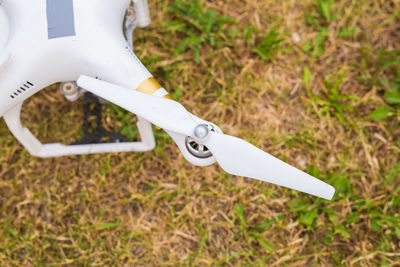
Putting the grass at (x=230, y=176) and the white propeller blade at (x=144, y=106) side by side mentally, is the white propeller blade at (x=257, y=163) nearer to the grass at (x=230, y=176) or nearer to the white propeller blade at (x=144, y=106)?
the white propeller blade at (x=144, y=106)

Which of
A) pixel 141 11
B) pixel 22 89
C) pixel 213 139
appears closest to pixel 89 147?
pixel 22 89

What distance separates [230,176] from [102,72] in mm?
1295

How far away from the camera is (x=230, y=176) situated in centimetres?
265

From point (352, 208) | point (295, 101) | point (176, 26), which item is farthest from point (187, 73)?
point (352, 208)

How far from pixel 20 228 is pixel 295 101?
2398mm

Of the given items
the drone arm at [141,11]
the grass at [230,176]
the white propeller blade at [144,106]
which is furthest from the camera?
the grass at [230,176]

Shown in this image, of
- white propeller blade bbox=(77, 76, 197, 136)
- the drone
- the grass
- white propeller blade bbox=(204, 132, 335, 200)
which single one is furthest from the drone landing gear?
white propeller blade bbox=(204, 132, 335, 200)

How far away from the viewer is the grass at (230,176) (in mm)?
2555

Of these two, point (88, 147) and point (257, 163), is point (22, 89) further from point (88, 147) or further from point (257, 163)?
point (257, 163)

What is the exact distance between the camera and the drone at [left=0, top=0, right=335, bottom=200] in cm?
160

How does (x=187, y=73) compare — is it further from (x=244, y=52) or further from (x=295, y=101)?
(x=295, y=101)

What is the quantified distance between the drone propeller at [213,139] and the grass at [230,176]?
1.01 meters

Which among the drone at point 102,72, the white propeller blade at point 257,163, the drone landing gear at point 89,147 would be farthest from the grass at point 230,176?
the white propeller blade at point 257,163

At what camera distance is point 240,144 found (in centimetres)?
161
